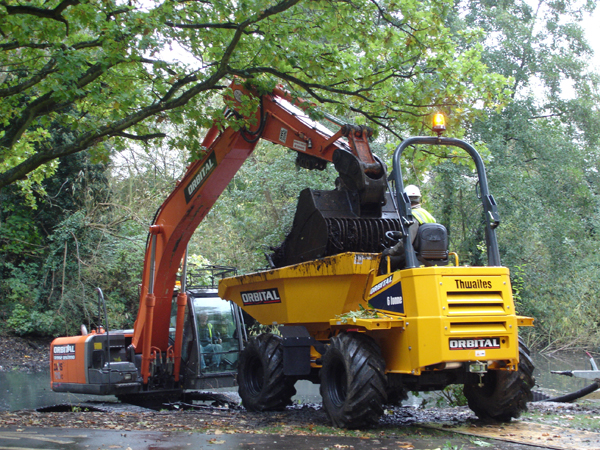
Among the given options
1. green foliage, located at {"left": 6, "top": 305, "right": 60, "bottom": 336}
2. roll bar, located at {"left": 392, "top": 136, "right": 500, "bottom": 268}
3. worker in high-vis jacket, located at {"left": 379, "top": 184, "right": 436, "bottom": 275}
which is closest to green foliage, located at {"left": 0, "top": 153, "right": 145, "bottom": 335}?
green foliage, located at {"left": 6, "top": 305, "right": 60, "bottom": 336}

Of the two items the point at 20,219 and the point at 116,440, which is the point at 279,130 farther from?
the point at 20,219

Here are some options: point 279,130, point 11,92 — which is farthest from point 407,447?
point 11,92

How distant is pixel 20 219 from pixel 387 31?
17.6 m

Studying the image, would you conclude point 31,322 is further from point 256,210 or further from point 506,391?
point 506,391

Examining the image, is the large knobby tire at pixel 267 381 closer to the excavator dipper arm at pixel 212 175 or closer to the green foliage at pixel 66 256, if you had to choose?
the excavator dipper arm at pixel 212 175

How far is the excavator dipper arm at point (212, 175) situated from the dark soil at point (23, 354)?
10.4 m

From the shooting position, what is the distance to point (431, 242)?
6.82 m

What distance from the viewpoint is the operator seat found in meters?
6.83

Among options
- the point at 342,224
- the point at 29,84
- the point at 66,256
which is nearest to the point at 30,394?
the point at 29,84

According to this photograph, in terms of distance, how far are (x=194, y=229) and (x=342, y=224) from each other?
3231 mm

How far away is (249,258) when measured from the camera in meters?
23.7

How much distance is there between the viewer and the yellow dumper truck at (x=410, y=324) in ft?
21.2

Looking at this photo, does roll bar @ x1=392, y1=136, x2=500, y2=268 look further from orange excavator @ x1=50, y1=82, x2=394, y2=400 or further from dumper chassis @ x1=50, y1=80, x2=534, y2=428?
orange excavator @ x1=50, y1=82, x2=394, y2=400

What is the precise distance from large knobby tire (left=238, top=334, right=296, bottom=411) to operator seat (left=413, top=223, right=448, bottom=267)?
2.80m
